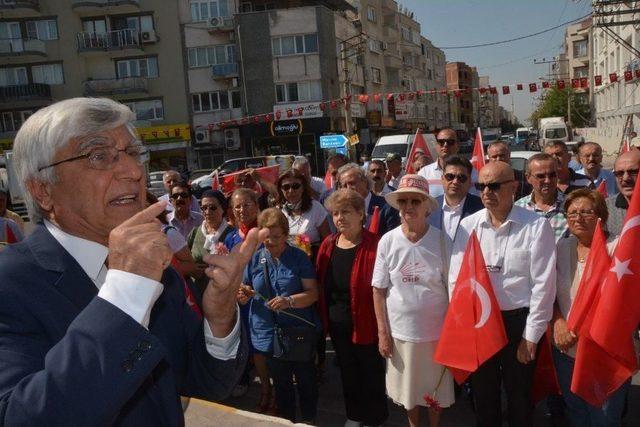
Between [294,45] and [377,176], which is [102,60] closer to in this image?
[294,45]

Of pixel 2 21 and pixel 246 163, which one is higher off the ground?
pixel 2 21

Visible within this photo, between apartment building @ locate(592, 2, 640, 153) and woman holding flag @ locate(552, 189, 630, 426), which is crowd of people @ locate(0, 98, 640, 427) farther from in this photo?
apartment building @ locate(592, 2, 640, 153)

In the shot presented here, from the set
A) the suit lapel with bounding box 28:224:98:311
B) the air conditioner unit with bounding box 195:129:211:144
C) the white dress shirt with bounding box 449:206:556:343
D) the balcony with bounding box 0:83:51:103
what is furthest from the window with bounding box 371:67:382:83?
the suit lapel with bounding box 28:224:98:311

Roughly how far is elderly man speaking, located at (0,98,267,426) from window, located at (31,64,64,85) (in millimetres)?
38652

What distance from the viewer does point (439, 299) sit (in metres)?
3.90

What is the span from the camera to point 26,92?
34812 mm

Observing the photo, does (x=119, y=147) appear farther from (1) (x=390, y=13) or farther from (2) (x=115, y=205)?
(1) (x=390, y=13)

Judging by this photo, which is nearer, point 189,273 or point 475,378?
point 475,378

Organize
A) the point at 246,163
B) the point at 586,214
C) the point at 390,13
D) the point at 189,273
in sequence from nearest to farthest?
the point at 586,214 → the point at 189,273 → the point at 246,163 → the point at 390,13

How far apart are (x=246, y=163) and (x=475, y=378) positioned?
2133cm

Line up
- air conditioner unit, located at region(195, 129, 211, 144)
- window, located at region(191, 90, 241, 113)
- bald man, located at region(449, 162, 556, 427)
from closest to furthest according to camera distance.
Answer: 1. bald man, located at region(449, 162, 556, 427)
2. air conditioner unit, located at region(195, 129, 211, 144)
3. window, located at region(191, 90, 241, 113)

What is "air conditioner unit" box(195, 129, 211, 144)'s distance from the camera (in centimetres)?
3528

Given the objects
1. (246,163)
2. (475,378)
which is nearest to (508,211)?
(475,378)

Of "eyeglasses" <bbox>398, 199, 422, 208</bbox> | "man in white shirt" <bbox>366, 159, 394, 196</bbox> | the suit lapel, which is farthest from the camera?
"man in white shirt" <bbox>366, 159, 394, 196</bbox>
